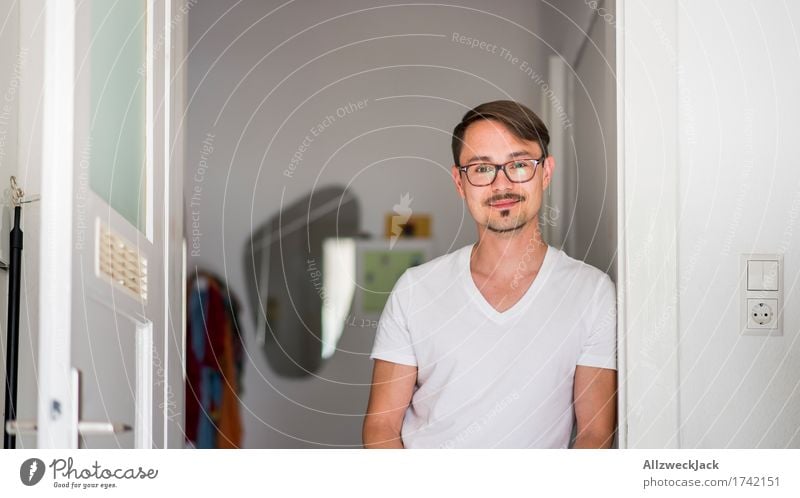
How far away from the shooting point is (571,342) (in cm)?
168

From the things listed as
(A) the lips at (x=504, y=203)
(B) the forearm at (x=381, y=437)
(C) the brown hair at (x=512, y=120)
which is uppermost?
(C) the brown hair at (x=512, y=120)

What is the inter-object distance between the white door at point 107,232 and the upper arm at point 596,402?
0.73 metres

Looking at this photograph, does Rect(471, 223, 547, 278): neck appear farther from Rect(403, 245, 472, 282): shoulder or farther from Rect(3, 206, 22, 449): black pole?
Rect(3, 206, 22, 449): black pole

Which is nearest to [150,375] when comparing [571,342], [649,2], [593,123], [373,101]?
[373,101]

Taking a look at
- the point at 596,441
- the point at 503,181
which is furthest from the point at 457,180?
the point at 596,441

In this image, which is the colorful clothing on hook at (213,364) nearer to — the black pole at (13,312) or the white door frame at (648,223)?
the black pole at (13,312)

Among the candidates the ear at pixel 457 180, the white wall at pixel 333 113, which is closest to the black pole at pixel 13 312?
the white wall at pixel 333 113

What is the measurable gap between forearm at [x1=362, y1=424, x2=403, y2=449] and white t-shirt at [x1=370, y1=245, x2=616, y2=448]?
0.02 metres

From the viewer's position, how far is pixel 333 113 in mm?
1743

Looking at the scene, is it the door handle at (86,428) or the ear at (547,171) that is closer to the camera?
the door handle at (86,428)

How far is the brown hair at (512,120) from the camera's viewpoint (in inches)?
67.0
